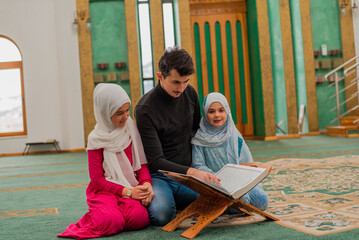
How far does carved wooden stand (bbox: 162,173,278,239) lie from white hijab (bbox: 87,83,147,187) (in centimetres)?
32

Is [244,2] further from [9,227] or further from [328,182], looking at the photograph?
[9,227]

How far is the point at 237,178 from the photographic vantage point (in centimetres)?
195

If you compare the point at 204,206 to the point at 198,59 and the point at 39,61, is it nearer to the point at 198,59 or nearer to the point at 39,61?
the point at 198,59

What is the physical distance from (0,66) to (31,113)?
132cm

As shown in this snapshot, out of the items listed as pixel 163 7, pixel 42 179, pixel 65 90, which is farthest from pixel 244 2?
pixel 42 179

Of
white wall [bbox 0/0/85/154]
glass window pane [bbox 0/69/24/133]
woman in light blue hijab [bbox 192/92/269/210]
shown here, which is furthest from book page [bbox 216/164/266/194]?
glass window pane [bbox 0/69/24/133]

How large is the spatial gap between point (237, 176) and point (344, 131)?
5.54m

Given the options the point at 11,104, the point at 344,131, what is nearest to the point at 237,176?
the point at 344,131

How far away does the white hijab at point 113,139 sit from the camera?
202 cm

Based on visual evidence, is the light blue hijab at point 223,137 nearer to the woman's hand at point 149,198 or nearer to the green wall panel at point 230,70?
the woman's hand at point 149,198

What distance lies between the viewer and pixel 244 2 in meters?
8.20

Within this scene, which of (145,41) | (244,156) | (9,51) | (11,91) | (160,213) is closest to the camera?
(160,213)

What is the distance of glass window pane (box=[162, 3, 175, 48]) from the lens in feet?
26.3

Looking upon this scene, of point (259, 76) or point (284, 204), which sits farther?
point (259, 76)
